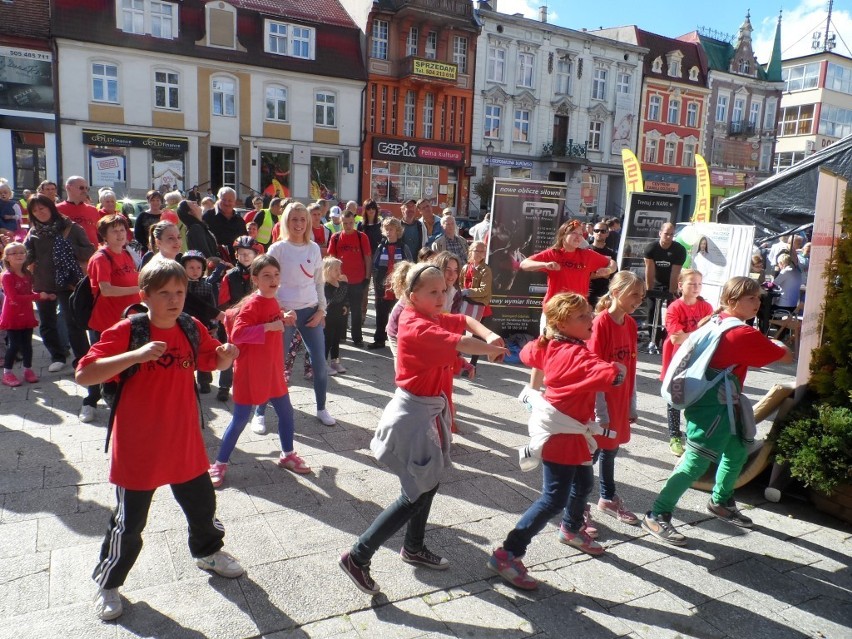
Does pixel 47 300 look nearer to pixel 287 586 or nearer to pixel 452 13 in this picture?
pixel 287 586

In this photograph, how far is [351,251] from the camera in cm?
810

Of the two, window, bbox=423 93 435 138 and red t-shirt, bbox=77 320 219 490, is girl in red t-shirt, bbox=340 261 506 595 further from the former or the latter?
window, bbox=423 93 435 138

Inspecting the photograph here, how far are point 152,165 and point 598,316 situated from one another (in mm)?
24570

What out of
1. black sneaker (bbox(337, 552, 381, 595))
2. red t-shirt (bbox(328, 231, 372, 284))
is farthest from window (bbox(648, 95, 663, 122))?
black sneaker (bbox(337, 552, 381, 595))

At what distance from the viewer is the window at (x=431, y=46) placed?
29.5 m

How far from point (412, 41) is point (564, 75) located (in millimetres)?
9142

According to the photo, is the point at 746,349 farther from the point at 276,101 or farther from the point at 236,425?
the point at 276,101

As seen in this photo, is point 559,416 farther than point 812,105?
No

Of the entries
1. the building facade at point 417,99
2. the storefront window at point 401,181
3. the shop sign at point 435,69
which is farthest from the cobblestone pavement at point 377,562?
the shop sign at point 435,69

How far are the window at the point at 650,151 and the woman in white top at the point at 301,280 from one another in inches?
1400

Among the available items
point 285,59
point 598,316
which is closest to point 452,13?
point 285,59

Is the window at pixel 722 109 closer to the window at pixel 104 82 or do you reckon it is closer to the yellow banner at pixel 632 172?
the yellow banner at pixel 632 172

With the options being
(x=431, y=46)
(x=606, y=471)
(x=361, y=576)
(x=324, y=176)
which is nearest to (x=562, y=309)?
(x=606, y=471)

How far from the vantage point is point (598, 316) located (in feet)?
12.9
